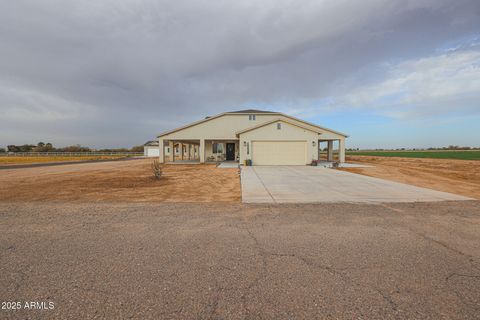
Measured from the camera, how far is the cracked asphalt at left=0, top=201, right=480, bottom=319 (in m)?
1.98

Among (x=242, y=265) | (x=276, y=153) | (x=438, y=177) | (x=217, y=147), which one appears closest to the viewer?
(x=242, y=265)

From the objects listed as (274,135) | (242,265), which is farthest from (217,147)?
(242,265)

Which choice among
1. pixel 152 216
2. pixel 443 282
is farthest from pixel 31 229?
pixel 443 282

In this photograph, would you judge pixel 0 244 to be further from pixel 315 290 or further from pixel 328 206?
pixel 328 206

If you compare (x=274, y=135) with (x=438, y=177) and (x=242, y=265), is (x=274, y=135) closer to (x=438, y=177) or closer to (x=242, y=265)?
(x=438, y=177)

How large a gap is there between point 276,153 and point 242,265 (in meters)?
16.7

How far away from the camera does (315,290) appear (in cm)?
222

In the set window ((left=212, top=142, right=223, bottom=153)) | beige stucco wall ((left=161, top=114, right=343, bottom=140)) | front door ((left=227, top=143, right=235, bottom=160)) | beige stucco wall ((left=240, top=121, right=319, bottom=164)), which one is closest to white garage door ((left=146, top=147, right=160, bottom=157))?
window ((left=212, top=142, right=223, bottom=153))

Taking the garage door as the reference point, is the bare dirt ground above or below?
below

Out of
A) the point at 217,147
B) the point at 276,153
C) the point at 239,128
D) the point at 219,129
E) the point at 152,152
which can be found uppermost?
the point at 239,128

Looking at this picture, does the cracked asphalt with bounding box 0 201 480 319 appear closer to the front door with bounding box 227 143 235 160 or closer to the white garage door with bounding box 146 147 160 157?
the front door with bounding box 227 143 235 160

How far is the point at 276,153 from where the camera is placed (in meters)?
18.9

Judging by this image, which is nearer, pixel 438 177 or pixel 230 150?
pixel 438 177

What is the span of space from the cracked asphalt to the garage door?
1409 cm
